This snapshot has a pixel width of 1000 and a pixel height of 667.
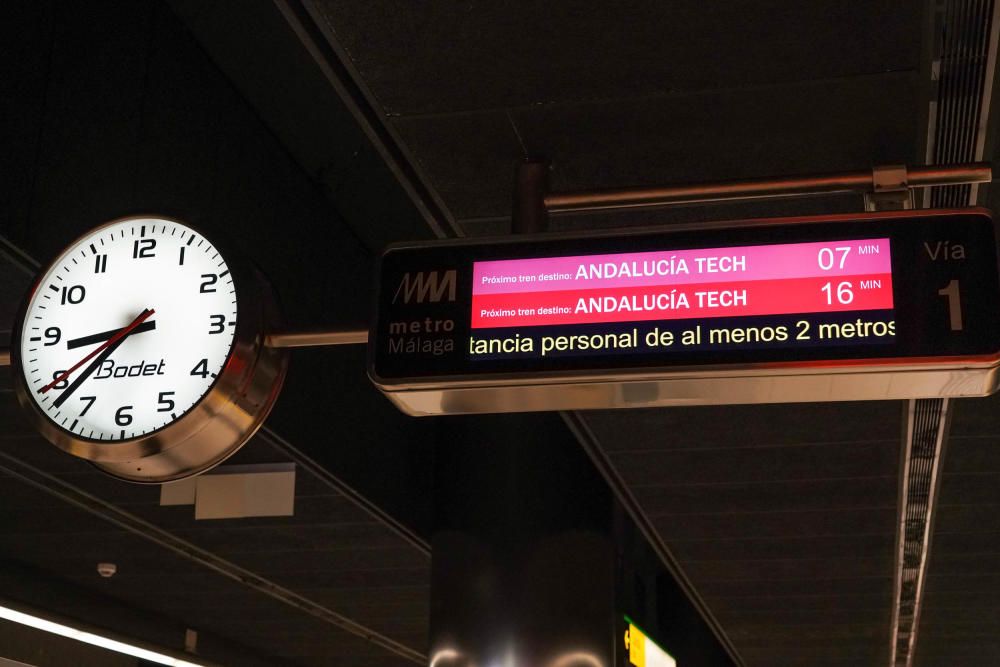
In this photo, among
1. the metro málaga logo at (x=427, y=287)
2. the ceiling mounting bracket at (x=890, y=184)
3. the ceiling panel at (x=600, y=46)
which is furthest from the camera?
the ceiling panel at (x=600, y=46)

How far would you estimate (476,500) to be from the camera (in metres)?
6.11

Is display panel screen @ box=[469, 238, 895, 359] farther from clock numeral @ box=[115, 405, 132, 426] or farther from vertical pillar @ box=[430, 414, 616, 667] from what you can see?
vertical pillar @ box=[430, 414, 616, 667]

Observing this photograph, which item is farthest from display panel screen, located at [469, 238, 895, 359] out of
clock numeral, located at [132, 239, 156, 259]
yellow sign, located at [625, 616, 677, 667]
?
yellow sign, located at [625, 616, 677, 667]

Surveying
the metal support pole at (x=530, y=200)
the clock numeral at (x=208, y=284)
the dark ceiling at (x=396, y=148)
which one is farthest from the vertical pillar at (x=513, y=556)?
the clock numeral at (x=208, y=284)

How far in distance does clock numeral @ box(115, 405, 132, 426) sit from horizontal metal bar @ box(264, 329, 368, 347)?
36 cm

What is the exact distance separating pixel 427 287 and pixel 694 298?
609 millimetres

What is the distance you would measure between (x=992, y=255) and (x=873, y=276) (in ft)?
0.80

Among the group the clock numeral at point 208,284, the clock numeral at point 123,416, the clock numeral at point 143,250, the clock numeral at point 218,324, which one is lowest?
the clock numeral at point 123,416

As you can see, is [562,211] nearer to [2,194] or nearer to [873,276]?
[873,276]

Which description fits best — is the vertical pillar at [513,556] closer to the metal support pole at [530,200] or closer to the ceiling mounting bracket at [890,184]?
the metal support pole at [530,200]

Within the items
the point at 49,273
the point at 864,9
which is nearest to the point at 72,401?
the point at 49,273

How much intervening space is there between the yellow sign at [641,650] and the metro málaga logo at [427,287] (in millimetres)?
4831

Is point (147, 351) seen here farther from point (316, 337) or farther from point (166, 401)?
point (316, 337)

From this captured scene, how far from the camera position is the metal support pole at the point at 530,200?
349 cm
